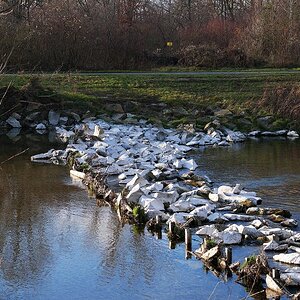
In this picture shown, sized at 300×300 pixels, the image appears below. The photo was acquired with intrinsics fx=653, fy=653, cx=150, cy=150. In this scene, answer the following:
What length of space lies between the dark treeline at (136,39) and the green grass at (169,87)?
366cm

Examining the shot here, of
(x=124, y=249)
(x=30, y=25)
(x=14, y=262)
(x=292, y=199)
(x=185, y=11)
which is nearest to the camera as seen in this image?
(x=14, y=262)

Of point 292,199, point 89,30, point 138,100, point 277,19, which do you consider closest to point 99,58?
point 89,30

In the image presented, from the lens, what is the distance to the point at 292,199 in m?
12.7

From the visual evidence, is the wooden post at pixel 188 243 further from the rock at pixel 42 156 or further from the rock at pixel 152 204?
the rock at pixel 42 156

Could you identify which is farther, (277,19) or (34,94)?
(277,19)

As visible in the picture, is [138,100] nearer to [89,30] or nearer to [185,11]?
[89,30]

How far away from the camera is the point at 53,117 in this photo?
952 inches

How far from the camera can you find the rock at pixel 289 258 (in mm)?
8688

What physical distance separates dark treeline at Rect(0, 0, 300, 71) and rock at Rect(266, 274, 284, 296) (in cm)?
2261

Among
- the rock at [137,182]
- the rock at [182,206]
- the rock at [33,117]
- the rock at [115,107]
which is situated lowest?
the rock at [182,206]

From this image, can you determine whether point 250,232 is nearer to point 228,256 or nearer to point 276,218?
point 276,218

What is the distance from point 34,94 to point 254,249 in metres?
16.4

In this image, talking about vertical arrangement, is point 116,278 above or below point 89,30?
below

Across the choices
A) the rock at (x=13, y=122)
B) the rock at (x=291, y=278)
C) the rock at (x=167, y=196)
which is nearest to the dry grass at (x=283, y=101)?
the rock at (x=13, y=122)
